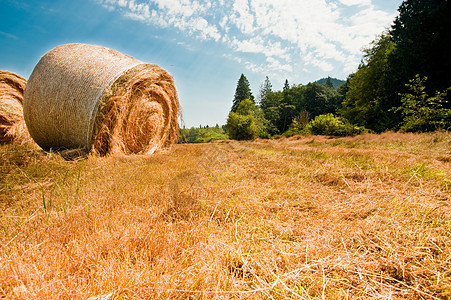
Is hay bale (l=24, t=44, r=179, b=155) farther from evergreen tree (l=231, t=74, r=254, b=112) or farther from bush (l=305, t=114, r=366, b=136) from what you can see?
evergreen tree (l=231, t=74, r=254, b=112)

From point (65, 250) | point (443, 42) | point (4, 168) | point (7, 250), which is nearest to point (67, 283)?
point (65, 250)

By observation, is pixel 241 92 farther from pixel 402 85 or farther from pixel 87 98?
pixel 87 98

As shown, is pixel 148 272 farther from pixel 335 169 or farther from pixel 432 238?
pixel 335 169

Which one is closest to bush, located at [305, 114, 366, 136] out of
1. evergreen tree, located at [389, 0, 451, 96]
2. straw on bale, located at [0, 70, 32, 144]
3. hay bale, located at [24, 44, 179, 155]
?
evergreen tree, located at [389, 0, 451, 96]

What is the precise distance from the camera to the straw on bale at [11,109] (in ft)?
18.7

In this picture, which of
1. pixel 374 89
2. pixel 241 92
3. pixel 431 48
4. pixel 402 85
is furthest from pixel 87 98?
pixel 241 92

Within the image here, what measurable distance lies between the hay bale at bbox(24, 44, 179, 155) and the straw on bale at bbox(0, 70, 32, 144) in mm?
2028

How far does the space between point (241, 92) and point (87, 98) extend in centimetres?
4408

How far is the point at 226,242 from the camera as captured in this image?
125cm

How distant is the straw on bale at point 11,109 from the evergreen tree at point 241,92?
134ft

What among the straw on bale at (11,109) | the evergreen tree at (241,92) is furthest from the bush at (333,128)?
the evergreen tree at (241,92)

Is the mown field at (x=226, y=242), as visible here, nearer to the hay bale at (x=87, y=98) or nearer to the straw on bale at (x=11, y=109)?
the hay bale at (x=87, y=98)

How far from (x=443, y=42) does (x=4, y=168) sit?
2328cm

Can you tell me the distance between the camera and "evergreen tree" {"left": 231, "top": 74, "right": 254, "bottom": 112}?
149ft
